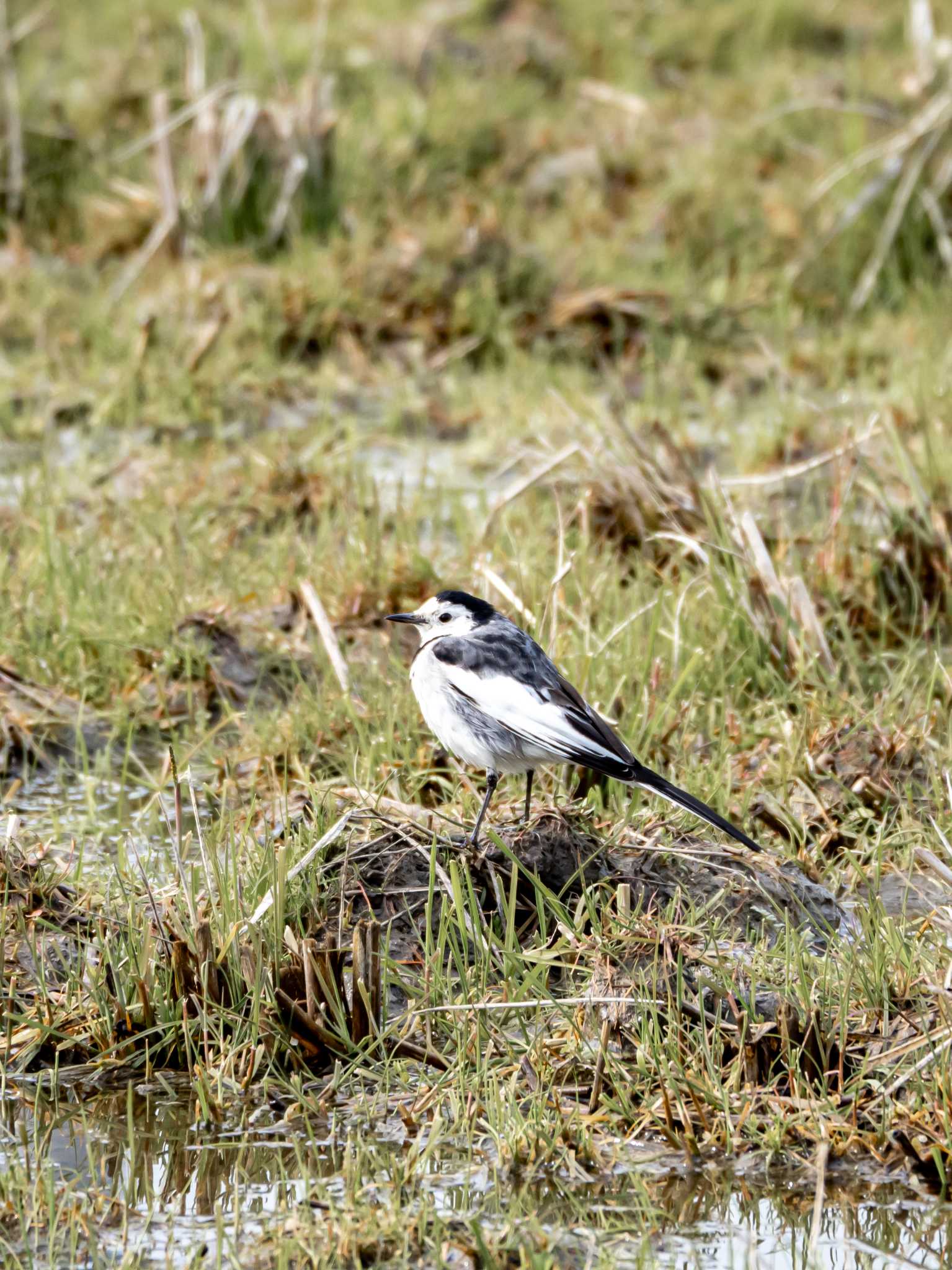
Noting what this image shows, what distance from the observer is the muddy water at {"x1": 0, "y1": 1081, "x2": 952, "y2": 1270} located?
3271 mm

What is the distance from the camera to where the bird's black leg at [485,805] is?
4.34 meters

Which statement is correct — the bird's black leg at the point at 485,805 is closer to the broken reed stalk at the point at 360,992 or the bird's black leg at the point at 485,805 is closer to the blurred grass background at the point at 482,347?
the broken reed stalk at the point at 360,992

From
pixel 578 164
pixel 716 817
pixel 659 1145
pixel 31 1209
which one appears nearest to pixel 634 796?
pixel 716 817

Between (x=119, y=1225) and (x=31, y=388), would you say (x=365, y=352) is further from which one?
(x=119, y=1225)

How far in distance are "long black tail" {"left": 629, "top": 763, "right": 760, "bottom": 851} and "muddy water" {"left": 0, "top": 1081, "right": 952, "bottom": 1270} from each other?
0.89 meters

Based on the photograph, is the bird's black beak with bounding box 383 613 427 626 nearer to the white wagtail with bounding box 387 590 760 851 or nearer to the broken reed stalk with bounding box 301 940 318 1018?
the white wagtail with bounding box 387 590 760 851

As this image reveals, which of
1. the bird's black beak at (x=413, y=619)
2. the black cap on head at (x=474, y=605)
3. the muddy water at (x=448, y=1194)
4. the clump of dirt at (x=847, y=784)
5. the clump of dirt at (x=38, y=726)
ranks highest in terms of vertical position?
the black cap on head at (x=474, y=605)

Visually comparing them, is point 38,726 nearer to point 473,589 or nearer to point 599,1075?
point 473,589

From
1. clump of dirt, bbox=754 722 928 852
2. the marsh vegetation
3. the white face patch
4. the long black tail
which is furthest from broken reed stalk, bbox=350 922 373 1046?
clump of dirt, bbox=754 722 928 852

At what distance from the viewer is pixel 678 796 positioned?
4.29m

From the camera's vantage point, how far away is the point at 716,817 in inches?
169

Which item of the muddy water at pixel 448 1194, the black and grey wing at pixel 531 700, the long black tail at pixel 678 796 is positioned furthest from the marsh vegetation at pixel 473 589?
the black and grey wing at pixel 531 700

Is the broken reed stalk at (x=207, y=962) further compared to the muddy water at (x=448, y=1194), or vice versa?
the broken reed stalk at (x=207, y=962)

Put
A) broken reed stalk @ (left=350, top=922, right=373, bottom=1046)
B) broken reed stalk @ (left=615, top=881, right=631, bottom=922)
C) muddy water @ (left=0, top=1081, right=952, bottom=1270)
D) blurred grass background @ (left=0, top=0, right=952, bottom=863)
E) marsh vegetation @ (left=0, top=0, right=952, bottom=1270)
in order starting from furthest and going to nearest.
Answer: blurred grass background @ (left=0, top=0, right=952, bottom=863) < broken reed stalk @ (left=615, top=881, right=631, bottom=922) < broken reed stalk @ (left=350, top=922, right=373, bottom=1046) < marsh vegetation @ (left=0, top=0, right=952, bottom=1270) < muddy water @ (left=0, top=1081, right=952, bottom=1270)
